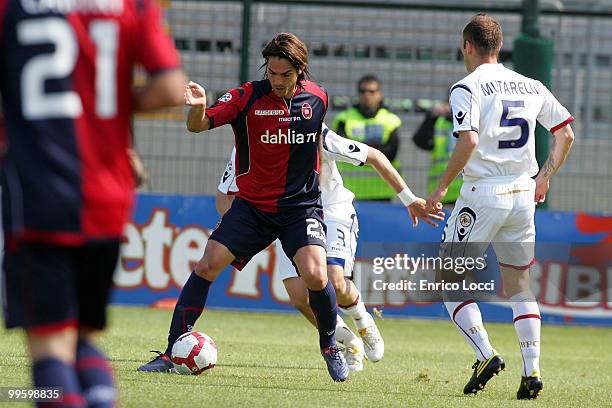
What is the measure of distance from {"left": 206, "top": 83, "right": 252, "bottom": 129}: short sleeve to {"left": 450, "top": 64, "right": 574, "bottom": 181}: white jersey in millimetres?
1281

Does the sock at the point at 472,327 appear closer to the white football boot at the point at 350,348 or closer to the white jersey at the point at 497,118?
the white jersey at the point at 497,118

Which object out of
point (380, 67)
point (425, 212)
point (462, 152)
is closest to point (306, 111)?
point (425, 212)

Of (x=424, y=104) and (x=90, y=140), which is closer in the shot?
(x=90, y=140)

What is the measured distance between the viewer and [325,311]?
725 centimetres

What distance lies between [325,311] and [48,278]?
3891mm

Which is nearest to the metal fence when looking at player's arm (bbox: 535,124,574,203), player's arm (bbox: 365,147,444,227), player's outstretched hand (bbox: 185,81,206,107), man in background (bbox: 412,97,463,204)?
man in background (bbox: 412,97,463,204)

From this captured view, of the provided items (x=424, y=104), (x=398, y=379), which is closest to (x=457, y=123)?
(x=398, y=379)

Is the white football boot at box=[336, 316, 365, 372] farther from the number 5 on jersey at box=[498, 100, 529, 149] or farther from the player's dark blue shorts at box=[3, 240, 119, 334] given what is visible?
the player's dark blue shorts at box=[3, 240, 119, 334]

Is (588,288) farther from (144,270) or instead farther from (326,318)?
(326,318)

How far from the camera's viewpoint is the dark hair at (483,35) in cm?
696

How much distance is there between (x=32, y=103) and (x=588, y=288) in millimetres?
9408

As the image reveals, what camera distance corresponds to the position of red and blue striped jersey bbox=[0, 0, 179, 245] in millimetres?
3455

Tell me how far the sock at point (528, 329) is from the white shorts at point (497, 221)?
0.22 m

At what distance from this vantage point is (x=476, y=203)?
22.8 feet
